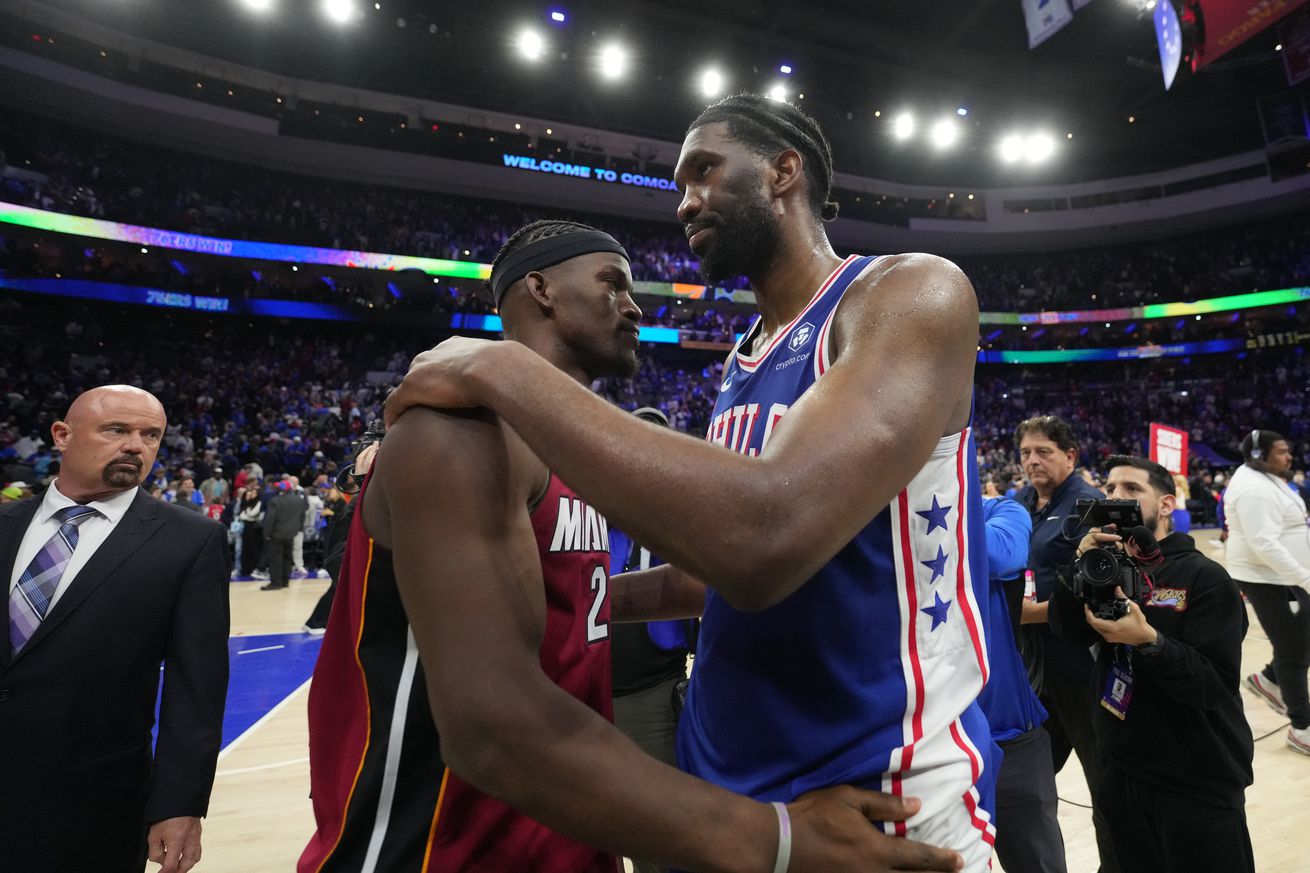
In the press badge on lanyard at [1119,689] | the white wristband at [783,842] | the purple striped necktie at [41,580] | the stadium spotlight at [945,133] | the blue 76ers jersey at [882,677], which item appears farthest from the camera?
the stadium spotlight at [945,133]

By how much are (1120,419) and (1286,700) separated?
1134 inches

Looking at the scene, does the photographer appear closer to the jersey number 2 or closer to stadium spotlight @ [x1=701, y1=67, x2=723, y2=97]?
the jersey number 2

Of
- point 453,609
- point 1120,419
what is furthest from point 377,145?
point 1120,419

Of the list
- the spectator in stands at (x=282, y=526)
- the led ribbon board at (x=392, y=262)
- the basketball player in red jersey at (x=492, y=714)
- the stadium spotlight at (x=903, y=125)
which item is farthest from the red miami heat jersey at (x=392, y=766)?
the stadium spotlight at (x=903, y=125)

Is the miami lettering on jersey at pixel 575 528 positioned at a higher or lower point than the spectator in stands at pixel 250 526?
higher

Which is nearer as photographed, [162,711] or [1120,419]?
[162,711]

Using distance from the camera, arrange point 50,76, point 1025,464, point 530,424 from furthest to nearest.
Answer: point 50,76 < point 1025,464 < point 530,424

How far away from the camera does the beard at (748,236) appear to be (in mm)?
1477

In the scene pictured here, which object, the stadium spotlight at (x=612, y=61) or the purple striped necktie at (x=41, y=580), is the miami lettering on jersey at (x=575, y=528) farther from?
the stadium spotlight at (x=612, y=61)

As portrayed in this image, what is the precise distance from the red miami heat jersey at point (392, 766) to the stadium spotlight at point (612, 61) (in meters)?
23.4

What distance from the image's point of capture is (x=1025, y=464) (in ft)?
12.8

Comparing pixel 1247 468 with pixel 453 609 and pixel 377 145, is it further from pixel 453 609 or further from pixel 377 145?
pixel 377 145

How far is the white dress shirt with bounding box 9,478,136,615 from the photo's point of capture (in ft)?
8.37

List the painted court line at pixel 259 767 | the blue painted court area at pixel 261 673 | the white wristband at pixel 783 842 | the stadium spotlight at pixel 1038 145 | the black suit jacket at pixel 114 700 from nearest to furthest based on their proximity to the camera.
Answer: the white wristband at pixel 783 842 → the black suit jacket at pixel 114 700 → the painted court line at pixel 259 767 → the blue painted court area at pixel 261 673 → the stadium spotlight at pixel 1038 145
